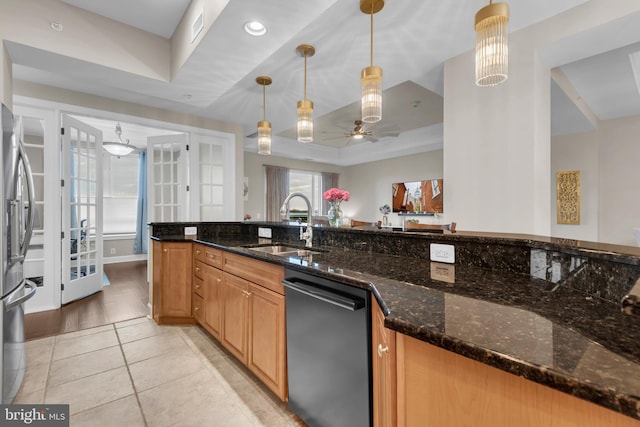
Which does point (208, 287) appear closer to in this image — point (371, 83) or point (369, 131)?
point (371, 83)

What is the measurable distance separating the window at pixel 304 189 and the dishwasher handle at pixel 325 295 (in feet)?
20.6

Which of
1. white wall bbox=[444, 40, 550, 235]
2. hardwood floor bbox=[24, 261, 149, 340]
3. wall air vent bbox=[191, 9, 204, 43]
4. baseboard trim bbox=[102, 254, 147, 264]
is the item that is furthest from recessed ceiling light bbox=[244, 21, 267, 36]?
baseboard trim bbox=[102, 254, 147, 264]

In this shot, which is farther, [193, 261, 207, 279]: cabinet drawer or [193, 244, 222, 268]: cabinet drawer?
[193, 261, 207, 279]: cabinet drawer

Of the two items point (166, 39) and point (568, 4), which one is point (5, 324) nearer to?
point (166, 39)

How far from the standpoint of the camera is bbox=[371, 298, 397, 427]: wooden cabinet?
837 millimetres

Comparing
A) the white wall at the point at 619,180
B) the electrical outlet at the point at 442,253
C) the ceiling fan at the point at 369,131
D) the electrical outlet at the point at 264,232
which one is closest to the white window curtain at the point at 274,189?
the ceiling fan at the point at 369,131

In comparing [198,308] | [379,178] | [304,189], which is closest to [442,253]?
[198,308]

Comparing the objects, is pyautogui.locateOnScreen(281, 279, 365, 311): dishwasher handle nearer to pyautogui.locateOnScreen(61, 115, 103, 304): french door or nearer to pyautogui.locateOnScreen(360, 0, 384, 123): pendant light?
pyautogui.locateOnScreen(360, 0, 384, 123): pendant light

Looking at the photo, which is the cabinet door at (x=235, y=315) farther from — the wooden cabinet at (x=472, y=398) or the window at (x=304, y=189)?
the window at (x=304, y=189)

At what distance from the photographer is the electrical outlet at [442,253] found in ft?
4.87

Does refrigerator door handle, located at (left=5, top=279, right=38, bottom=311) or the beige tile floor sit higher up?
refrigerator door handle, located at (left=5, top=279, right=38, bottom=311)

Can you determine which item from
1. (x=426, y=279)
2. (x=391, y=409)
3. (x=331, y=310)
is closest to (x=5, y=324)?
(x=331, y=310)

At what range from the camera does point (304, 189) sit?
8.27 metres

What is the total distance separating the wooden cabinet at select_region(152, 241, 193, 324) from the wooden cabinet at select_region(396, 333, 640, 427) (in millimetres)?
2654
